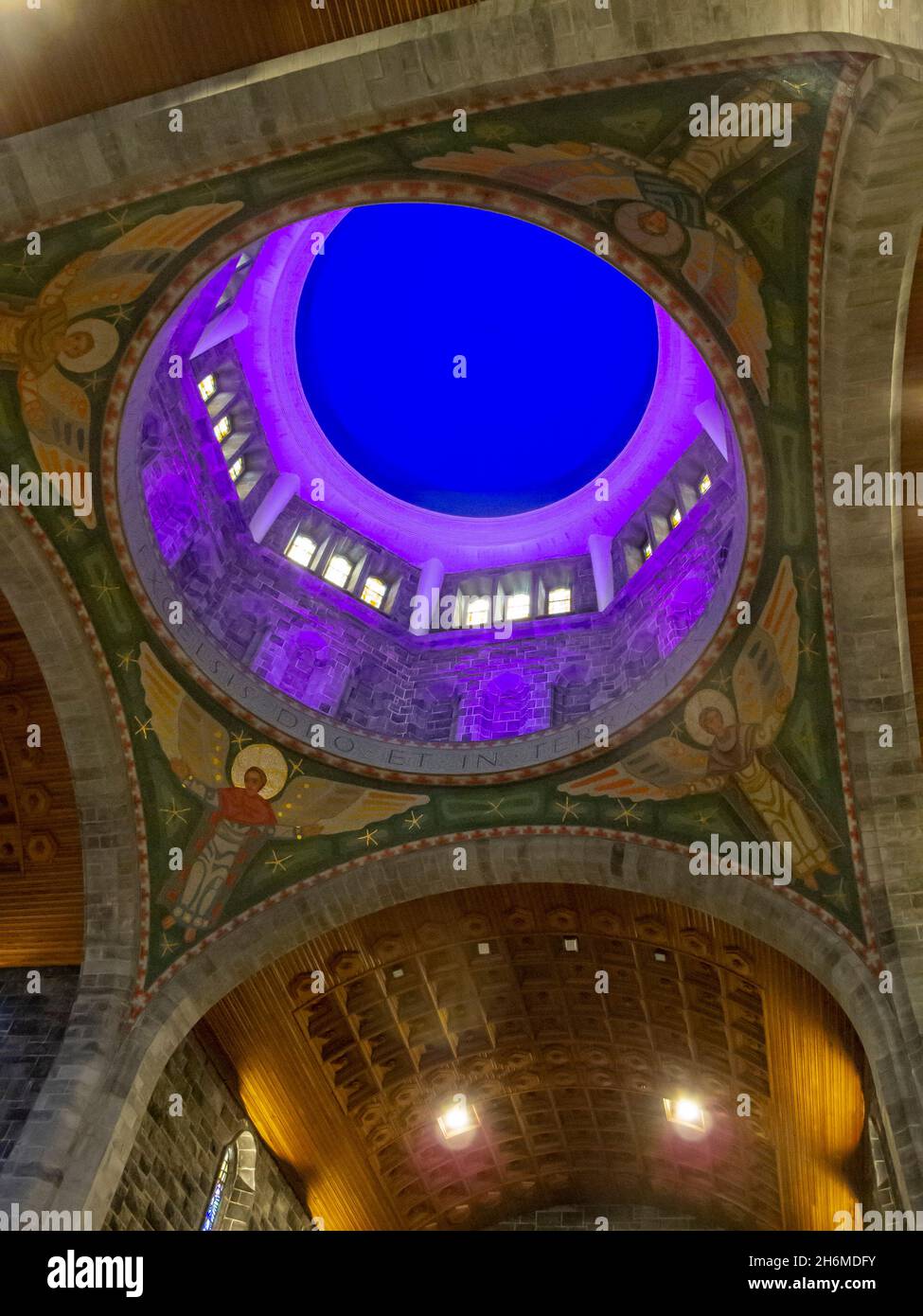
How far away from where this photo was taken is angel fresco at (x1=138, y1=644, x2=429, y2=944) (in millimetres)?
13188

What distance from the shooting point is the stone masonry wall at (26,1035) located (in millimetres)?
11750

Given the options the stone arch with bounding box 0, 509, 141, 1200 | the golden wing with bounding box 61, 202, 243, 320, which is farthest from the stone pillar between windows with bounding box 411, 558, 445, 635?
the golden wing with bounding box 61, 202, 243, 320

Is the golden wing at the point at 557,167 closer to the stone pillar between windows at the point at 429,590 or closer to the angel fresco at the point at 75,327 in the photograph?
the angel fresco at the point at 75,327

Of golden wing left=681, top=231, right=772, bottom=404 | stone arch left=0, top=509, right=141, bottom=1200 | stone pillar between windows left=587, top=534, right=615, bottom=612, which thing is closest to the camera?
golden wing left=681, top=231, right=772, bottom=404

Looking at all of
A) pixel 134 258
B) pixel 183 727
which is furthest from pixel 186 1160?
pixel 134 258

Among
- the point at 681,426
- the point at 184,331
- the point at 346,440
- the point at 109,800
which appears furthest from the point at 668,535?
Answer: the point at 109,800

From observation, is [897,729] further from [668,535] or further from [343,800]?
[343,800]

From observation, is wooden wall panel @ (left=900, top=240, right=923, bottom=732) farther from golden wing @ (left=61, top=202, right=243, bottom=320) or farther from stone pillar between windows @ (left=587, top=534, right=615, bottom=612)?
golden wing @ (left=61, top=202, right=243, bottom=320)

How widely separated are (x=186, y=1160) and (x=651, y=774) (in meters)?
6.68

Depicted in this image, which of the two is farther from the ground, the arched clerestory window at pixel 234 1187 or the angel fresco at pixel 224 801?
the angel fresco at pixel 224 801

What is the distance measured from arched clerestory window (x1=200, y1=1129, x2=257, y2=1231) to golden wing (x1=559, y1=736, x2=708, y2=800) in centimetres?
614

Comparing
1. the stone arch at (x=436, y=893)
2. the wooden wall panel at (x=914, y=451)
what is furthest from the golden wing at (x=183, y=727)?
the wooden wall panel at (x=914, y=451)

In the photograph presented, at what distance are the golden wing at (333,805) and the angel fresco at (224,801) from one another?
1cm

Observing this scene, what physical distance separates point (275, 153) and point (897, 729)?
7.85 metres
